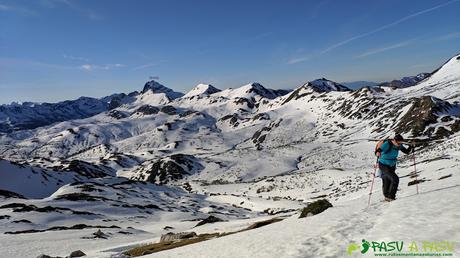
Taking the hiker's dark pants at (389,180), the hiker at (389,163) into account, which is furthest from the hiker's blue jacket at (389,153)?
the hiker's dark pants at (389,180)

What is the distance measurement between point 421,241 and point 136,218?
8117 centimetres

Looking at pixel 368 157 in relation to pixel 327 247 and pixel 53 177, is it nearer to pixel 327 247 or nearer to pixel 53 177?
pixel 53 177

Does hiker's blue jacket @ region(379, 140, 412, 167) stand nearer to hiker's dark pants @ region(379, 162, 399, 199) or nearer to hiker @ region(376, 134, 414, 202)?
hiker @ region(376, 134, 414, 202)

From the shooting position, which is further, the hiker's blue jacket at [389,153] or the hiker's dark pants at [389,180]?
the hiker's blue jacket at [389,153]

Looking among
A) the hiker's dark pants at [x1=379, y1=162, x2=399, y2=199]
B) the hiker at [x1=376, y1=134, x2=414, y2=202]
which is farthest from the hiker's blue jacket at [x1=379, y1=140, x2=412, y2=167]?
the hiker's dark pants at [x1=379, y1=162, x2=399, y2=199]

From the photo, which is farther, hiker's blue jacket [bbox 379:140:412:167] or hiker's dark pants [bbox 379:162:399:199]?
hiker's blue jacket [bbox 379:140:412:167]

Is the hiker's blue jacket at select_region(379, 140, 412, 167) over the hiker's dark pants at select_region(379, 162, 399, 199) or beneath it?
over

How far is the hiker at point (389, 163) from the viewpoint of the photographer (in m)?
22.2

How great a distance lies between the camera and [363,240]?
13.4 meters

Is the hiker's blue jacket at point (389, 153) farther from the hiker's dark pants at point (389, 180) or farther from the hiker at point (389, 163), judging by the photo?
the hiker's dark pants at point (389, 180)

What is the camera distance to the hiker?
72.7 ft

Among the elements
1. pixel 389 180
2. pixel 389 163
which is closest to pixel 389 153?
pixel 389 163

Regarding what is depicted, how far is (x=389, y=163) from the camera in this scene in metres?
22.4

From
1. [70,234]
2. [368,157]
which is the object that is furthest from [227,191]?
[70,234]
